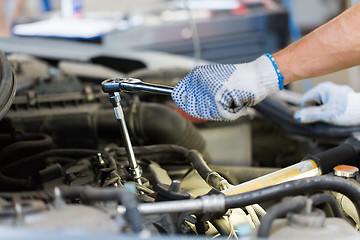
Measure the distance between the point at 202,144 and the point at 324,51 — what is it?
0.64 meters

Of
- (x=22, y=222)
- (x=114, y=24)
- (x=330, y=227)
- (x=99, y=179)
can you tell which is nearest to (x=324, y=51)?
(x=330, y=227)

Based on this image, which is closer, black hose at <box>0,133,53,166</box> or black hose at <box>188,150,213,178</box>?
black hose at <box>188,150,213,178</box>

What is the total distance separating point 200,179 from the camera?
43.3 inches

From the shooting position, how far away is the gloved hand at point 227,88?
884 mm

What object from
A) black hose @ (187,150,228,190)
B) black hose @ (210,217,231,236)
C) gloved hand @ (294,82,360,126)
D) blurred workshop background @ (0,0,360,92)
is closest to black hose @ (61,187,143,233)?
black hose @ (210,217,231,236)

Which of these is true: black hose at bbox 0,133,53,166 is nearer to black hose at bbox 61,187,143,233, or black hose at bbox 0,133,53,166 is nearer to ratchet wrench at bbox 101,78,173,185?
ratchet wrench at bbox 101,78,173,185

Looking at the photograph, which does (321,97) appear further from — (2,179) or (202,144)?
(2,179)

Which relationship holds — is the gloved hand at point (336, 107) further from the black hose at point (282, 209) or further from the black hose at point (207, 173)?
the black hose at point (282, 209)

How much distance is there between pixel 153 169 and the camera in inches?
43.4

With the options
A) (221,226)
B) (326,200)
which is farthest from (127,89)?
(326,200)

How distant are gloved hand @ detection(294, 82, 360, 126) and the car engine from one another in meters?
0.03

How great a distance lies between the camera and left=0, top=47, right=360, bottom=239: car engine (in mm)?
617

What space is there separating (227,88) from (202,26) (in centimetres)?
194

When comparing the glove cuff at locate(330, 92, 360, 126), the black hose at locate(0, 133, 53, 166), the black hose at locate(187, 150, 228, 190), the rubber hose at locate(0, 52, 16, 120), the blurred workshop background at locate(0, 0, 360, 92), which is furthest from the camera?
the blurred workshop background at locate(0, 0, 360, 92)
